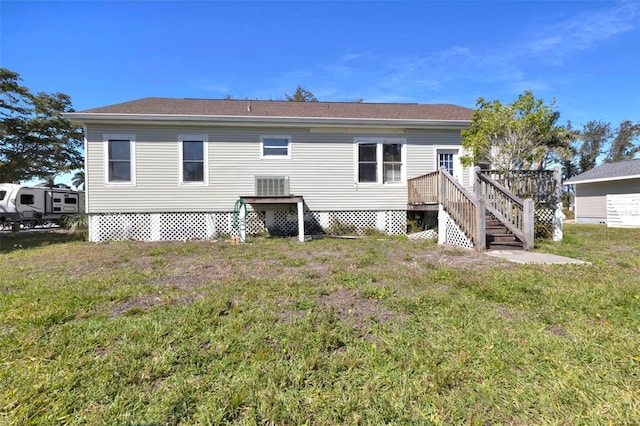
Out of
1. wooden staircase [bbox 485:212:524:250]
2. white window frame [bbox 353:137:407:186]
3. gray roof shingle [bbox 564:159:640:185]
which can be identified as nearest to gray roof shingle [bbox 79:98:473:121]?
white window frame [bbox 353:137:407:186]

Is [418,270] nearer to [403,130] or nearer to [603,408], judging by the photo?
[603,408]

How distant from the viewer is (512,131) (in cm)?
834

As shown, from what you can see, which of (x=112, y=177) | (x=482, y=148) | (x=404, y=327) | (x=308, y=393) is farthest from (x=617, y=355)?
(x=112, y=177)

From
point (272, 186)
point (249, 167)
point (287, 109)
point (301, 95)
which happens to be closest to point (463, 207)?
point (272, 186)

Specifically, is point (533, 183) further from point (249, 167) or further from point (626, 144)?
point (626, 144)

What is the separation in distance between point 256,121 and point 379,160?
14.2 ft

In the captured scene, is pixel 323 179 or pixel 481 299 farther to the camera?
pixel 323 179

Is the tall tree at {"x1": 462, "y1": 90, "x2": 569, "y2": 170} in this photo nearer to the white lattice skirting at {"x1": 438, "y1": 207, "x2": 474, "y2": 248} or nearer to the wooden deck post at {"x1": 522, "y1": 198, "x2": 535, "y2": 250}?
the wooden deck post at {"x1": 522, "y1": 198, "x2": 535, "y2": 250}

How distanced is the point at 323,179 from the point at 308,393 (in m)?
9.19

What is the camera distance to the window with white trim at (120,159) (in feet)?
32.7

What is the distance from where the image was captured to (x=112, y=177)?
395 inches

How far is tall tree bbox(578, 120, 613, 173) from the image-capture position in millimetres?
39250

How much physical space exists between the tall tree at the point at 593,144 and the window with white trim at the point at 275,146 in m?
43.7

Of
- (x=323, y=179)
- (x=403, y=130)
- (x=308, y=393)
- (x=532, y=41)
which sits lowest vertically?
(x=308, y=393)
